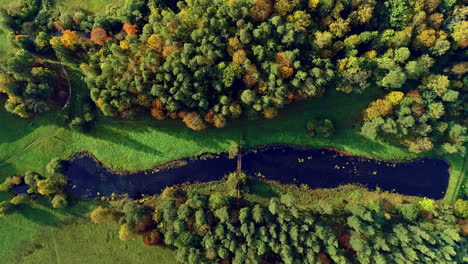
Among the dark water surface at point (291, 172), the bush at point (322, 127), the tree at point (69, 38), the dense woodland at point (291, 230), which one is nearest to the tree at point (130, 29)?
the tree at point (69, 38)

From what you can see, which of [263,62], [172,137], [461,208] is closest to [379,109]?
[263,62]

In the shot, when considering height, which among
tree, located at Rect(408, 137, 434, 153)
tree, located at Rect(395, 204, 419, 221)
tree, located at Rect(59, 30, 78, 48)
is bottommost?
tree, located at Rect(395, 204, 419, 221)

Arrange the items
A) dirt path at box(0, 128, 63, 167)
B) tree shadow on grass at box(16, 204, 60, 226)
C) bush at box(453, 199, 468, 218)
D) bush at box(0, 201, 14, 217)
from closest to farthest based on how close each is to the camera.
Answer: bush at box(453, 199, 468, 218), bush at box(0, 201, 14, 217), tree shadow on grass at box(16, 204, 60, 226), dirt path at box(0, 128, 63, 167)

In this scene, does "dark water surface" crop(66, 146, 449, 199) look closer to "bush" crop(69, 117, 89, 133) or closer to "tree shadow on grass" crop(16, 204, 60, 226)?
"bush" crop(69, 117, 89, 133)

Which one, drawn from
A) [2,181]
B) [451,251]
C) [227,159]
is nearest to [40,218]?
[2,181]

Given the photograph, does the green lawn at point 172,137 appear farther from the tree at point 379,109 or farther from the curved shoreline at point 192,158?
the tree at point 379,109

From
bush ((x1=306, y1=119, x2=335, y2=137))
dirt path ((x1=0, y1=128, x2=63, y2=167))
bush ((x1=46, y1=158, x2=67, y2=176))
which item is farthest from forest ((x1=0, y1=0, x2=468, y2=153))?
bush ((x1=46, y1=158, x2=67, y2=176))
